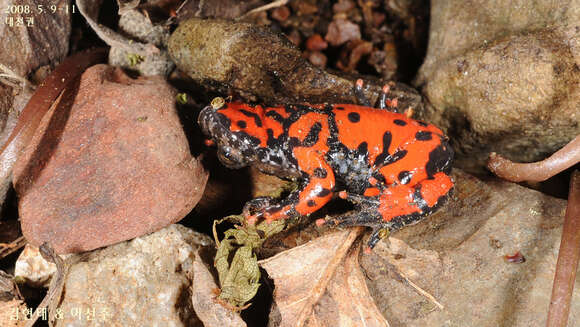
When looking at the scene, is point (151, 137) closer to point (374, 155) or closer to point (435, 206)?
point (374, 155)

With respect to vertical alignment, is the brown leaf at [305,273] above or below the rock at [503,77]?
below

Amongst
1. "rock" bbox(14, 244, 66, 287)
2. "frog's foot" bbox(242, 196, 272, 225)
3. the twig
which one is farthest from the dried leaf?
the twig

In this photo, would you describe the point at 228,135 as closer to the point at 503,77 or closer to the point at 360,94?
the point at 360,94

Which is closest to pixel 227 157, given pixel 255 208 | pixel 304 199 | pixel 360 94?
pixel 255 208

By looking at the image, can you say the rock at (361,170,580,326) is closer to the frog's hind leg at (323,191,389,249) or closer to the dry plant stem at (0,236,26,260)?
the frog's hind leg at (323,191,389,249)

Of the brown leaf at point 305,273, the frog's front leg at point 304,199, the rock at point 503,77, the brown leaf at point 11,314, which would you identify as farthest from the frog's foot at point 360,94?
the brown leaf at point 11,314

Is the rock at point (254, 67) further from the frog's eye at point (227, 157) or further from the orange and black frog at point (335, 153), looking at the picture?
the frog's eye at point (227, 157)
